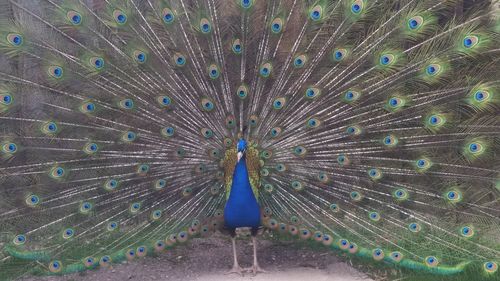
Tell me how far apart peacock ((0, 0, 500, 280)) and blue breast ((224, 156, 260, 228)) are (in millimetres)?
14

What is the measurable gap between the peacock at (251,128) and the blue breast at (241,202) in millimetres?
14

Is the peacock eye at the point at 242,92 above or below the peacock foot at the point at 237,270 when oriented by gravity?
above

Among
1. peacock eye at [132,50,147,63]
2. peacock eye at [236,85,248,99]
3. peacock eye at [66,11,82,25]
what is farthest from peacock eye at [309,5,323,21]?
peacock eye at [66,11,82,25]

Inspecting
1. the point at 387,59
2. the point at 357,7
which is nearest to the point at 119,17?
the point at 357,7

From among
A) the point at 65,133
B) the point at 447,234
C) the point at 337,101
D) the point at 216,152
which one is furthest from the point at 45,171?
the point at 447,234

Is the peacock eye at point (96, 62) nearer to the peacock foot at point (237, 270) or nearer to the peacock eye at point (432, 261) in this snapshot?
the peacock foot at point (237, 270)

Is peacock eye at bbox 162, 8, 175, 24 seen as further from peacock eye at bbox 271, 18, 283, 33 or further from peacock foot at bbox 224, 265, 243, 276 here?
peacock foot at bbox 224, 265, 243, 276

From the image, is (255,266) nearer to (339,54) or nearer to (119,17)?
(339,54)

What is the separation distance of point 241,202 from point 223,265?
2.55 ft

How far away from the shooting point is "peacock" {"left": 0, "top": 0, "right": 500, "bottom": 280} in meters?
3.71

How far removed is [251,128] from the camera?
406 cm

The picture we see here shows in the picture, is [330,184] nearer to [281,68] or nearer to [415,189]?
[415,189]

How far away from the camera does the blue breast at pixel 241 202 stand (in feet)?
12.5

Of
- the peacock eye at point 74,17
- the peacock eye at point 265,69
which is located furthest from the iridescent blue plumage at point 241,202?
the peacock eye at point 74,17
